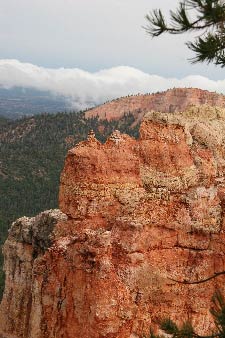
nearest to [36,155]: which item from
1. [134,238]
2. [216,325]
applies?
[134,238]

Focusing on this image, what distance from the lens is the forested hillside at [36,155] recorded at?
12381 cm

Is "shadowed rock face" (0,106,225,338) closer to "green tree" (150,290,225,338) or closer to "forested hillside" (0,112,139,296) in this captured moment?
"green tree" (150,290,225,338)

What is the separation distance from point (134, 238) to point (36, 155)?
13818 centimetres

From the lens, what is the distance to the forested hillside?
124 metres

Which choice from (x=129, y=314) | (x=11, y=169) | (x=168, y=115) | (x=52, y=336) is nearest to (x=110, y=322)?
(x=129, y=314)

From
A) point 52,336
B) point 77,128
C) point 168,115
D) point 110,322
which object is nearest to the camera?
point 110,322

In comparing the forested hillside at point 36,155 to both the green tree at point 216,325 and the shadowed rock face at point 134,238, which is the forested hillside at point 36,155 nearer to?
the shadowed rock face at point 134,238

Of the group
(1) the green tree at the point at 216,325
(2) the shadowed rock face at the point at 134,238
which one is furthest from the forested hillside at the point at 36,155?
(1) the green tree at the point at 216,325

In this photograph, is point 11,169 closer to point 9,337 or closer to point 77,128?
point 77,128

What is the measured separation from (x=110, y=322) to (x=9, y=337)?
857 cm

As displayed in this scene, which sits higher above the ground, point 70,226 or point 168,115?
point 168,115

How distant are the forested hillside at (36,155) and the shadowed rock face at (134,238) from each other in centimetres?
6960

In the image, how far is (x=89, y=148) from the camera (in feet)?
80.7

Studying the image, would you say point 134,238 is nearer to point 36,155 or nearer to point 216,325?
point 216,325
